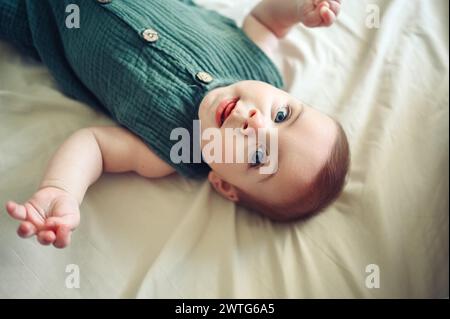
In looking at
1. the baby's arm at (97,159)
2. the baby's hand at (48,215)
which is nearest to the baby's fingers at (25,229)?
the baby's hand at (48,215)

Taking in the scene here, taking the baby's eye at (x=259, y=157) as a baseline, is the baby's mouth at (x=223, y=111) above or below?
above

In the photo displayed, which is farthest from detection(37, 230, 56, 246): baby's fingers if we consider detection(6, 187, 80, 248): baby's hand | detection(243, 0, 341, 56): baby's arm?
detection(243, 0, 341, 56): baby's arm

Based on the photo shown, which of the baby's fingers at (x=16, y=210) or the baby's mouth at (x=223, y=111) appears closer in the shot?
the baby's fingers at (x=16, y=210)

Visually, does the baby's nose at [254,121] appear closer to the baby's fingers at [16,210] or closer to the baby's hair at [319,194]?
the baby's hair at [319,194]

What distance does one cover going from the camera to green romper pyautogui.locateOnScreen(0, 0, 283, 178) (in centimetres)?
72

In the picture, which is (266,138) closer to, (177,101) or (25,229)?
(177,101)

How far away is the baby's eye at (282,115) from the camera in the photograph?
675 mm

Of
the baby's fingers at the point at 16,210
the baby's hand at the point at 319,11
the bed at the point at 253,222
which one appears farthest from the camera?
the baby's hand at the point at 319,11

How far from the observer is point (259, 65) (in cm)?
79

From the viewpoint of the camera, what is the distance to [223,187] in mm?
716

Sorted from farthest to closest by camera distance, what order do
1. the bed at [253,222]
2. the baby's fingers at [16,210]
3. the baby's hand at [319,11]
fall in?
the baby's hand at [319,11] < the bed at [253,222] < the baby's fingers at [16,210]

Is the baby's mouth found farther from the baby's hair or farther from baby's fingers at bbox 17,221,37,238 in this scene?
baby's fingers at bbox 17,221,37,238

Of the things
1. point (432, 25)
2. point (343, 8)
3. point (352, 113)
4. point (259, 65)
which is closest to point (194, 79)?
point (259, 65)

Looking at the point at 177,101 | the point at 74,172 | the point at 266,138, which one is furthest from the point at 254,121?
the point at 74,172
